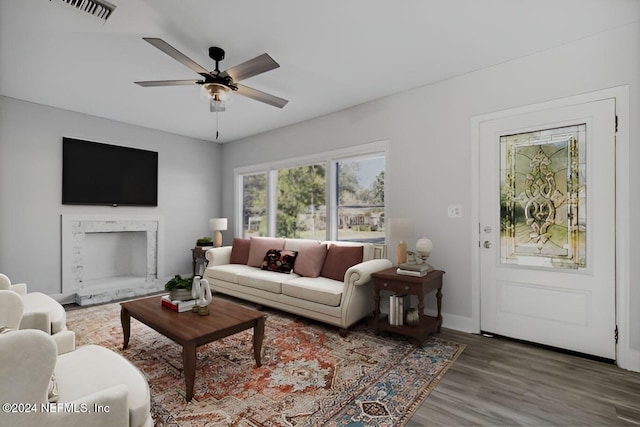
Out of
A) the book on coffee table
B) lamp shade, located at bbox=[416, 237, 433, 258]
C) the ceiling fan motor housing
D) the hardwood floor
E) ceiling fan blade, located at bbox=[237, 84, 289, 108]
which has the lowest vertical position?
the hardwood floor

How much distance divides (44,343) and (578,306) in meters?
3.58

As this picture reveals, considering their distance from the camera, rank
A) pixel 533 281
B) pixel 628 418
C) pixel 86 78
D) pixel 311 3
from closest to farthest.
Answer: pixel 628 418, pixel 311 3, pixel 533 281, pixel 86 78

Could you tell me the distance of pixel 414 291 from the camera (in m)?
2.89

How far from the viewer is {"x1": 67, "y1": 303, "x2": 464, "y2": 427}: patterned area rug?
6.25 feet

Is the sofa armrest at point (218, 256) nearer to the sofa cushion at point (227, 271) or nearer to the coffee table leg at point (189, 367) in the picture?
the sofa cushion at point (227, 271)

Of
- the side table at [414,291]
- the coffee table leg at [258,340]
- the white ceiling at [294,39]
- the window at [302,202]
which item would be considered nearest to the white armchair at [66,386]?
the coffee table leg at [258,340]

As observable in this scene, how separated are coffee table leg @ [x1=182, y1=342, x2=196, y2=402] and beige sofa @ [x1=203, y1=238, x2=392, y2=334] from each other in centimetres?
148

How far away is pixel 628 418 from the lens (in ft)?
6.12

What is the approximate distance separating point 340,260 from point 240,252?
189 centimetres

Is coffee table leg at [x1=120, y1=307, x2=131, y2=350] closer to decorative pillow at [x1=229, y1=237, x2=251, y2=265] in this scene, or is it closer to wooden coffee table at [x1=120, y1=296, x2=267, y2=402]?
wooden coffee table at [x1=120, y1=296, x2=267, y2=402]

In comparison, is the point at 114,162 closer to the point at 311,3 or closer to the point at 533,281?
the point at 311,3

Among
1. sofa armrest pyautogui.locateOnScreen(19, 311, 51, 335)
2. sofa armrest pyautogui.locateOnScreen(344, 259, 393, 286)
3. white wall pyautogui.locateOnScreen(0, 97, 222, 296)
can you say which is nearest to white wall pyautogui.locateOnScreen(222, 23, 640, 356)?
sofa armrest pyautogui.locateOnScreen(344, 259, 393, 286)

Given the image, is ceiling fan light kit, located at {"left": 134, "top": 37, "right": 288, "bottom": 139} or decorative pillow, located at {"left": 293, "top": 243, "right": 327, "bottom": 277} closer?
ceiling fan light kit, located at {"left": 134, "top": 37, "right": 288, "bottom": 139}

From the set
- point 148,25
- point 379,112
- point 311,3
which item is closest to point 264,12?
point 311,3
